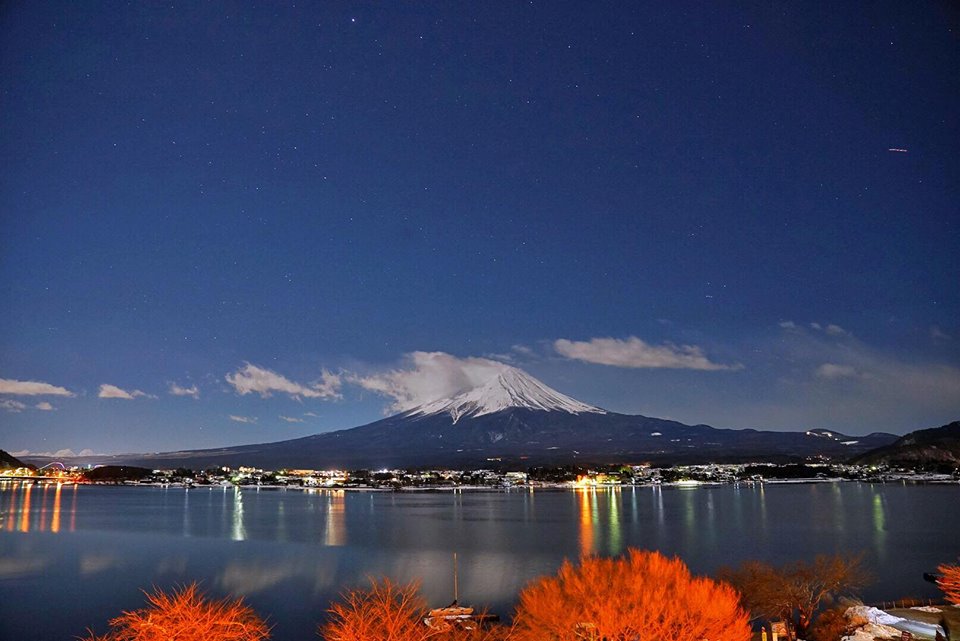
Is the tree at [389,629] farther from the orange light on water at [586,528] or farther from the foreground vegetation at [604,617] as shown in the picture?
the orange light on water at [586,528]

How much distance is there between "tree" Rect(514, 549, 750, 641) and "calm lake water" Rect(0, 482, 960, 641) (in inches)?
347

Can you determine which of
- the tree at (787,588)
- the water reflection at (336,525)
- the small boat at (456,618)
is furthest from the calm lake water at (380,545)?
the tree at (787,588)

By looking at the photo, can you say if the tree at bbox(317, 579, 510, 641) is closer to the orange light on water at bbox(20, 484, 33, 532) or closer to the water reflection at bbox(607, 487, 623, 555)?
the water reflection at bbox(607, 487, 623, 555)

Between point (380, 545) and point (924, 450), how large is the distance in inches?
Result: 4301

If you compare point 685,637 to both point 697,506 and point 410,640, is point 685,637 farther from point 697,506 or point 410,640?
point 697,506

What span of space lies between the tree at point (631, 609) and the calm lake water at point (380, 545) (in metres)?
8.82

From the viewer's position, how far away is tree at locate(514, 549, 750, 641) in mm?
12031

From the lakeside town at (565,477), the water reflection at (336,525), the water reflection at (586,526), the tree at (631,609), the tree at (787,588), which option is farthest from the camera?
the lakeside town at (565,477)

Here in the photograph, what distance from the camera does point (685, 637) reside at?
1193 cm

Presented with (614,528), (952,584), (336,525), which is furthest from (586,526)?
(952,584)

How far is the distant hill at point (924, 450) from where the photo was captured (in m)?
113

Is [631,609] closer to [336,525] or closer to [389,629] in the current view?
[389,629]

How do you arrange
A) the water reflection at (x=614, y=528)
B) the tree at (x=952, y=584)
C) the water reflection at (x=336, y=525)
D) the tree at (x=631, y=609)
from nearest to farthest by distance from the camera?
1. the tree at (x=631, y=609)
2. the tree at (x=952, y=584)
3. the water reflection at (x=614, y=528)
4. the water reflection at (x=336, y=525)

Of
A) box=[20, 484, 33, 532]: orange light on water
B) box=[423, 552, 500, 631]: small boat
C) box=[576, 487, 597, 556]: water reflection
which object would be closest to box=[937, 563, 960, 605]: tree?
box=[423, 552, 500, 631]: small boat
